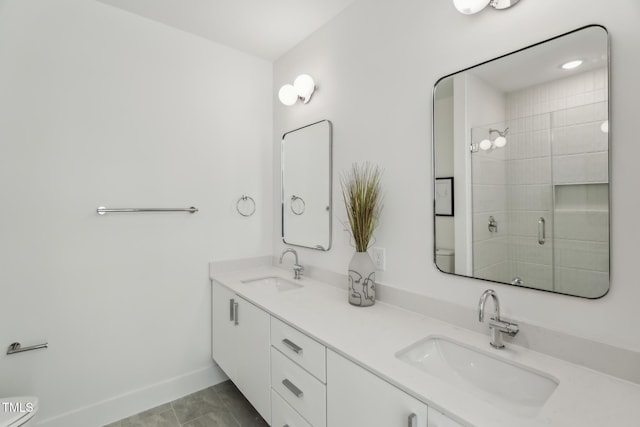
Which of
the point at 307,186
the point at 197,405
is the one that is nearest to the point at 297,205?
the point at 307,186

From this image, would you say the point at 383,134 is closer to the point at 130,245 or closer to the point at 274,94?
the point at 274,94

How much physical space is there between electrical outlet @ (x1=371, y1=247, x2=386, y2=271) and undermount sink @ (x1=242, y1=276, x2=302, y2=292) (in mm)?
623

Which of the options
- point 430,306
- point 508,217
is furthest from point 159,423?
point 508,217

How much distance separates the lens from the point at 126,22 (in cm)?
187

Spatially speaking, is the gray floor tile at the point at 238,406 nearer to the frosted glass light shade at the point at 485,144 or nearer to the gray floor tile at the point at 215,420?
the gray floor tile at the point at 215,420

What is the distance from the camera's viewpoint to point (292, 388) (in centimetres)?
133

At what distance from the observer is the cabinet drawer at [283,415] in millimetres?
1314

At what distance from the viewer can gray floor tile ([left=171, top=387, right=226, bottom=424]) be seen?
1888 millimetres

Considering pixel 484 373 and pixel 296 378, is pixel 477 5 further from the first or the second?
pixel 296 378

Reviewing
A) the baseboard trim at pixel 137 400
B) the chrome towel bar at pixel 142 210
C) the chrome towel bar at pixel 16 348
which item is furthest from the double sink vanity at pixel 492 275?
the chrome towel bar at pixel 16 348

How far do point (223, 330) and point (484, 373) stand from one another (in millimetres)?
1514

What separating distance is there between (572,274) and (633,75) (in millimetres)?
612

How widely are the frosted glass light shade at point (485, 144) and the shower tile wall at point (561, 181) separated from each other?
2.9 inches

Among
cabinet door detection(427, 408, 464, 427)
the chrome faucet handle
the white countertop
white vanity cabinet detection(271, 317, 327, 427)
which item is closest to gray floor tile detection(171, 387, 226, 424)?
white vanity cabinet detection(271, 317, 327, 427)
